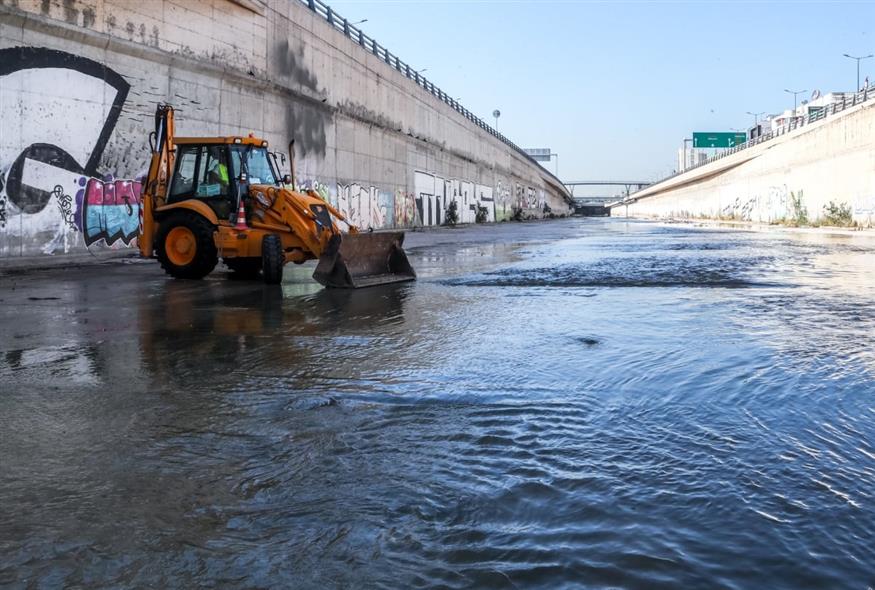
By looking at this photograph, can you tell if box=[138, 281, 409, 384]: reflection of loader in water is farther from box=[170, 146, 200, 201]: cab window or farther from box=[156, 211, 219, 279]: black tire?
box=[170, 146, 200, 201]: cab window

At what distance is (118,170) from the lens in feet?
67.1

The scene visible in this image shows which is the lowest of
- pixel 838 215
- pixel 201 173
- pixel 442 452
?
pixel 442 452

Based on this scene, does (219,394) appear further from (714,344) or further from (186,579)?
(714,344)

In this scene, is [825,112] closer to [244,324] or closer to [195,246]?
[195,246]

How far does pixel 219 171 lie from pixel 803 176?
1646 inches

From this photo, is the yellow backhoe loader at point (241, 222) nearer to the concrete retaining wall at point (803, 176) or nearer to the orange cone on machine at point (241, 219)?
the orange cone on machine at point (241, 219)

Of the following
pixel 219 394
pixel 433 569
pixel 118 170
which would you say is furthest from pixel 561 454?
pixel 118 170

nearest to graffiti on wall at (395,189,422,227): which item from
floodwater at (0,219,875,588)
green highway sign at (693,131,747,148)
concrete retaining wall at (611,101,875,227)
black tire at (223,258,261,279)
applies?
concrete retaining wall at (611,101,875,227)

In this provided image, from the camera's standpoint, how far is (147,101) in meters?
21.5

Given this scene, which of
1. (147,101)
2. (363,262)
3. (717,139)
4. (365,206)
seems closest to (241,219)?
(363,262)

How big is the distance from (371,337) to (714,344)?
318 cm

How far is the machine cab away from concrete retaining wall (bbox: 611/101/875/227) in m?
31.9

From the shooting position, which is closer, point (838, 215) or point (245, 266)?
point (245, 266)

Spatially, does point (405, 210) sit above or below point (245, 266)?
above
